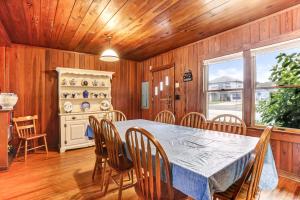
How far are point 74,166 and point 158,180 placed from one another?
7.45ft

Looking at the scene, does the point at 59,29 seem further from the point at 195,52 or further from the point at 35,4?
the point at 195,52

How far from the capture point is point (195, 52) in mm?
3588

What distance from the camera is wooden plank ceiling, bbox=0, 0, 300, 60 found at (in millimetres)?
2125

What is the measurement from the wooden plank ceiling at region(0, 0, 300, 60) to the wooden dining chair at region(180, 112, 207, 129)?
4.84ft

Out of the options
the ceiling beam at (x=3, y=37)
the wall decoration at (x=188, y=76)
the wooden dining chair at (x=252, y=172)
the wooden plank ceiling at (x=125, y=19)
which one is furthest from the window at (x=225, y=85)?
the ceiling beam at (x=3, y=37)

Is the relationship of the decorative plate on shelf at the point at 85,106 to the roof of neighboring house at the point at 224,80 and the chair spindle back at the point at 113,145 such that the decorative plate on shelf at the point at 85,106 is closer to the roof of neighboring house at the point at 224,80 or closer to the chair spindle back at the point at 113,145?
the chair spindle back at the point at 113,145

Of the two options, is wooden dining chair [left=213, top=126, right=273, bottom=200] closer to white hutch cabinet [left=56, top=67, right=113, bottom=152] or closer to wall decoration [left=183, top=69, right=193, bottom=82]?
wall decoration [left=183, top=69, right=193, bottom=82]

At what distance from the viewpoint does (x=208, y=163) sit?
3.65ft

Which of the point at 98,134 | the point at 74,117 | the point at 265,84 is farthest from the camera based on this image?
the point at 74,117

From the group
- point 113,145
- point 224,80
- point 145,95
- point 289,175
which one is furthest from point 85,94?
point 289,175

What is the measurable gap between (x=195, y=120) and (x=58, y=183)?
217 cm

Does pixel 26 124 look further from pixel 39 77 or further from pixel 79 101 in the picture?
pixel 79 101

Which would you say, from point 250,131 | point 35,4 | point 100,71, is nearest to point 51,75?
point 100,71

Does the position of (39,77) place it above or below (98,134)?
above
